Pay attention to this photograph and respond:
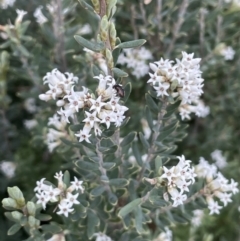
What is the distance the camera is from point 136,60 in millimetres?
2023

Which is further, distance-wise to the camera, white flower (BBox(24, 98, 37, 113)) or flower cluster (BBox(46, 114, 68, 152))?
white flower (BBox(24, 98, 37, 113))

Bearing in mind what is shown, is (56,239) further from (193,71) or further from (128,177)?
(193,71)

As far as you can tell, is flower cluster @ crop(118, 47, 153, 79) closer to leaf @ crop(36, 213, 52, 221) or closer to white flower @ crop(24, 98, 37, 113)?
white flower @ crop(24, 98, 37, 113)

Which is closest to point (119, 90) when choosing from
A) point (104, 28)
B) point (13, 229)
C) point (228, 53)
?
point (104, 28)

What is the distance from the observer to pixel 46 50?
2.17m

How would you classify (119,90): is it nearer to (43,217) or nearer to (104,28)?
(104,28)

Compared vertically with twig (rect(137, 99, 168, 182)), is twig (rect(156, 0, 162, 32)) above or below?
above

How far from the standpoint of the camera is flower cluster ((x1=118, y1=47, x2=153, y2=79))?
201cm

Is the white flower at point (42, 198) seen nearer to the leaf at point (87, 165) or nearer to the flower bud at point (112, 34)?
the leaf at point (87, 165)

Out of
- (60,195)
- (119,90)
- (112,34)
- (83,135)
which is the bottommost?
(60,195)

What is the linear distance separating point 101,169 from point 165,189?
239 millimetres

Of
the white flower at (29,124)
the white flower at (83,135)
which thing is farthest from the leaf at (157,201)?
the white flower at (29,124)

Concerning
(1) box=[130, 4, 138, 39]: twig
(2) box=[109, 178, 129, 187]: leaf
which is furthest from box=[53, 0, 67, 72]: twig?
(2) box=[109, 178, 129, 187]: leaf

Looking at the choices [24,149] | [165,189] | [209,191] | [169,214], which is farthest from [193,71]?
[24,149]
